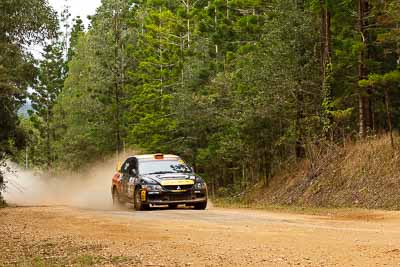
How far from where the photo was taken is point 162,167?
20953mm

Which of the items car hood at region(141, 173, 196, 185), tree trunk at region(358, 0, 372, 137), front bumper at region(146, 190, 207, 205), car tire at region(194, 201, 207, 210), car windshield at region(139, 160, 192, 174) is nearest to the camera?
front bumper at region(146, 190, 207, 205)

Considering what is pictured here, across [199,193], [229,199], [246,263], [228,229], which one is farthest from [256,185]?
[246,263]

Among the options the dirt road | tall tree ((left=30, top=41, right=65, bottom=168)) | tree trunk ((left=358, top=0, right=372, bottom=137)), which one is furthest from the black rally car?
tall tree ((left=30, top=41, right=65, bottom=168))

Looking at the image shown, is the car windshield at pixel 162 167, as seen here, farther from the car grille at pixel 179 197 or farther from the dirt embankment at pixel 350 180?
the dirt embankment at pixel 350 180

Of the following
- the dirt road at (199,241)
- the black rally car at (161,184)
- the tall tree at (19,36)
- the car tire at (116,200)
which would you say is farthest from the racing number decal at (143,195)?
the tall tree at (19,36)

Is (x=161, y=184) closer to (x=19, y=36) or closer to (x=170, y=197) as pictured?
(x=170, y=197)

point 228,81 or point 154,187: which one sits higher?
point 228,81

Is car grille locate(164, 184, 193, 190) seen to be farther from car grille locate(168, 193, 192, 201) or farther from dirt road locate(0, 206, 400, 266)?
dirt road locate(0, 206, 400, 266)

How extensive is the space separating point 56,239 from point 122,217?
169 inches

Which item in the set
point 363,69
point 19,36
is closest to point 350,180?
point 363,69

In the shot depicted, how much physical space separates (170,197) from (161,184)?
1.44ft

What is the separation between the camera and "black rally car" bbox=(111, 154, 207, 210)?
63.9ft

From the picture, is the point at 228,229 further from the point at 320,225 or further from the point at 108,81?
the point at 108,81

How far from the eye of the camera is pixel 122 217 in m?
16.7
